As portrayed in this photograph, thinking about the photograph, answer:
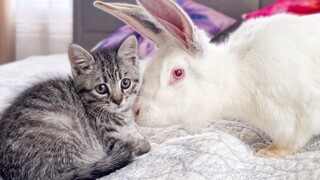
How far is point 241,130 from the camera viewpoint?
1356 mm

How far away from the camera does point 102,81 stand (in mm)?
1270

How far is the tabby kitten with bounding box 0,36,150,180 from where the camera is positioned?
3.41 feet

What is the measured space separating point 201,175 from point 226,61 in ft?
1.12

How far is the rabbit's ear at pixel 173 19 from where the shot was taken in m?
1.03

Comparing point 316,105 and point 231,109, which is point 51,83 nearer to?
point 231,109

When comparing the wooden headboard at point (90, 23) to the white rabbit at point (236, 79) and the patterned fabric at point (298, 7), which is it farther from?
the white rabbit at point (236, 79)

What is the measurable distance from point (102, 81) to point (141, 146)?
22 cm

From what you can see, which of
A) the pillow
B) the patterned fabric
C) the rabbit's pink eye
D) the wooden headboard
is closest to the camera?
the rabbit's pink eye

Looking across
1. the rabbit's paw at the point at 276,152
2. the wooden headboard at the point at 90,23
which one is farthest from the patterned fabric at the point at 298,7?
the rabbit's paw at the point at 276,152

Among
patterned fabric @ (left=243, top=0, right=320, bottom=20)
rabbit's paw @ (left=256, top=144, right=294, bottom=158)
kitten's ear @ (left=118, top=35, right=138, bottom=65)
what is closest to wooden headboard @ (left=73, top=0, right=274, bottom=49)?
patterned fabric @ (left=243, top=0, right=320, bottom=20)

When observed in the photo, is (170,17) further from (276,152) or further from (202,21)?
(202,21)

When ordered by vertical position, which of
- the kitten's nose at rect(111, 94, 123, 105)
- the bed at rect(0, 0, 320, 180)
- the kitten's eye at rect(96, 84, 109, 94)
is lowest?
the bed at rect(0, 0, 320, 180)

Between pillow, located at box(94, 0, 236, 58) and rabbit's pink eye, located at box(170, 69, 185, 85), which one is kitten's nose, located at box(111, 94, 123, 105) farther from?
pillow, located at box(94, 0, 236, 58)

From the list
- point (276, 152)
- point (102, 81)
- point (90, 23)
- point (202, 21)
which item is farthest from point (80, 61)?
point (90, 23)
